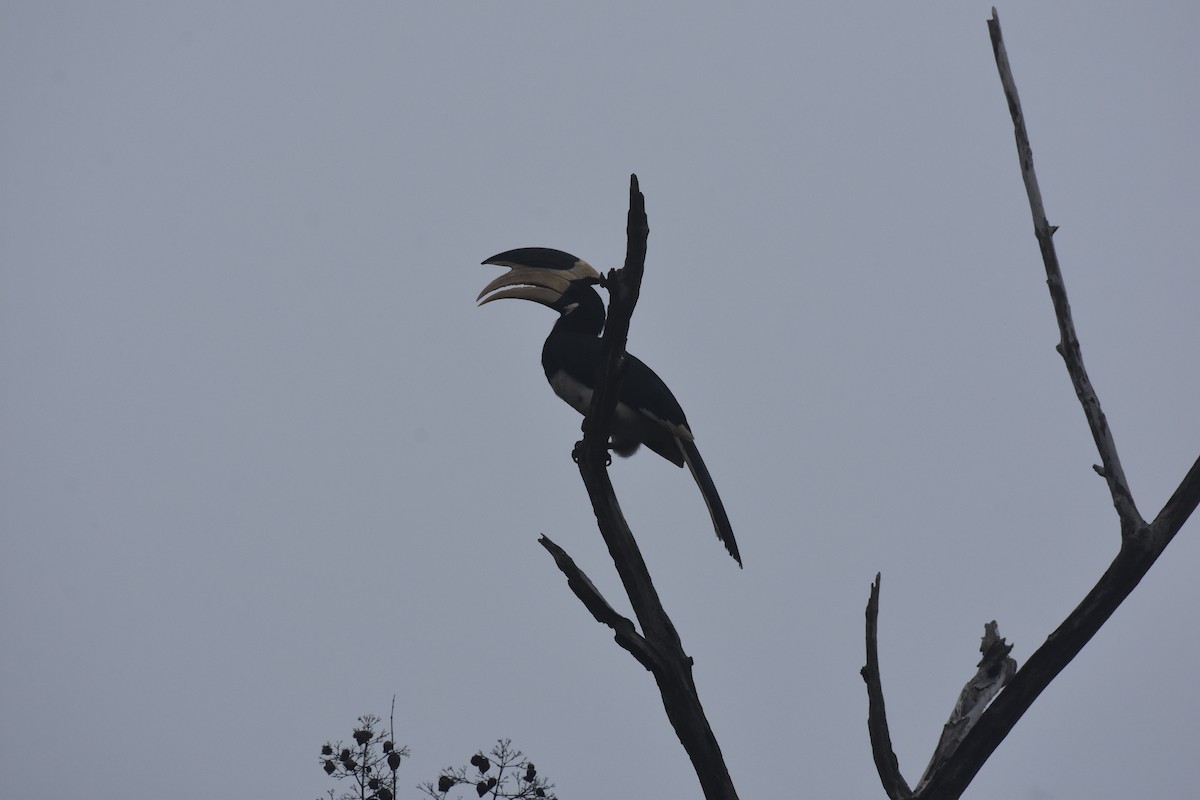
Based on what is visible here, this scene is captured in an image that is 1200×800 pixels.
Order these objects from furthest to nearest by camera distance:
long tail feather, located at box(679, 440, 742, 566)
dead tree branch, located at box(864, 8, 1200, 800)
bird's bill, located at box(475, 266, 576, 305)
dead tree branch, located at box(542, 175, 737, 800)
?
bird's bill, located at box(475, 266, 576, 305)
long tail feather, located at box(679, 440, 742, 566)
dead tree branch, located at box(542, 175, 737, 800)
dead tree branch, located at box(864, 8, 1200, 800)

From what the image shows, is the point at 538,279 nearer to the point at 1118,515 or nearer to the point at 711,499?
the point at 711,499

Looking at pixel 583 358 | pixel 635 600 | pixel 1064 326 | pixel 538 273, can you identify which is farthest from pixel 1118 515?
pixel 538 273

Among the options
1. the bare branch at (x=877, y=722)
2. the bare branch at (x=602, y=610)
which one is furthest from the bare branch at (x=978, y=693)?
the bare branch at (x=602, y=610)

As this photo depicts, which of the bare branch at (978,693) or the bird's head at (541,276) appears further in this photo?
the bird's head at (541,276)

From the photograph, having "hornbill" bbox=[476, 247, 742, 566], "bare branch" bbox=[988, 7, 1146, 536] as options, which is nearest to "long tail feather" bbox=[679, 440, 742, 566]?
"hornbill" bbox=[476, 247, 742, 566]

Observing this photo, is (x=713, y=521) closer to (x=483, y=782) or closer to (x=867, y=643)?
(x=867, y=643)

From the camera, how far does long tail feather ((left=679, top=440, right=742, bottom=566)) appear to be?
5.04m

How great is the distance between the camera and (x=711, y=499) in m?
5.20

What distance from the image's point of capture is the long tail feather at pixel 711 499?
5.04 metres

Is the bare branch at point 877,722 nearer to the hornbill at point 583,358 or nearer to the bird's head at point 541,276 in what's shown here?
the hornbill at point 583,358

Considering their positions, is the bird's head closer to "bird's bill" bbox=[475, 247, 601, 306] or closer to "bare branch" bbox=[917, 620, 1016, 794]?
"bird's bill" bbox=[475, 247, 601, 306]

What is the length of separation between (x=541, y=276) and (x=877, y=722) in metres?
3.08

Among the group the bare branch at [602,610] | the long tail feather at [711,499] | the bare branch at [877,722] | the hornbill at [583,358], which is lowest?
the bare branch at [877,722]

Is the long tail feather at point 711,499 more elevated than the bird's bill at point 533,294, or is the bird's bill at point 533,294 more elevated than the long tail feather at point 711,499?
the bird's bill at point 533,294
